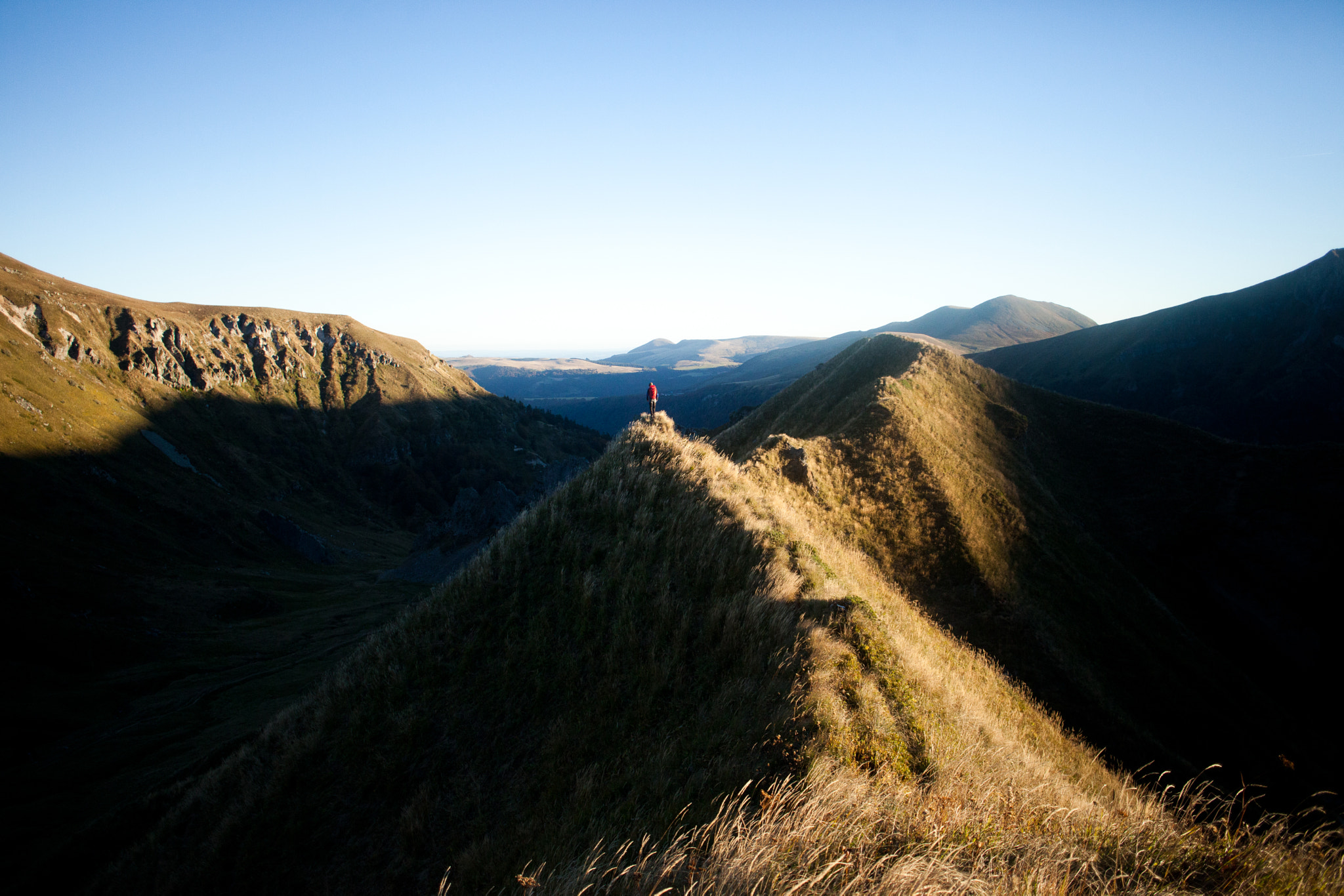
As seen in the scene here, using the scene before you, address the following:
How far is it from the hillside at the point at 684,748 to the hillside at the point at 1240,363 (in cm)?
9093

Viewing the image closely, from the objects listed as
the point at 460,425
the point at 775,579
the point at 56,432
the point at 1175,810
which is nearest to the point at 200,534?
the point at 56,432

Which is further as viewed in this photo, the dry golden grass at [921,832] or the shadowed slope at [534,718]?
the shadowed slope at [534,718]

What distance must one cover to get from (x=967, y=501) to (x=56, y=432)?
10307 centimetres

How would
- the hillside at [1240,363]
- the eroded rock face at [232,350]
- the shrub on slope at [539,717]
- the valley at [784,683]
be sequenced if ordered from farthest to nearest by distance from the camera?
1. the eroded rock face at [232,350]
2. the hillside at [1240,363]
3. the shrub on slope at [539,717]
4. the valley at [784,683]

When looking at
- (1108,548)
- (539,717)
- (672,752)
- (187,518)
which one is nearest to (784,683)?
(672,752)

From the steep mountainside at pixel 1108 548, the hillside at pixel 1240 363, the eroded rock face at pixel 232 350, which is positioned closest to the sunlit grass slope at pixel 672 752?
the steep mountainside at pixel 1108 548

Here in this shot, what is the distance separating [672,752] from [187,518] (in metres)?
92.9

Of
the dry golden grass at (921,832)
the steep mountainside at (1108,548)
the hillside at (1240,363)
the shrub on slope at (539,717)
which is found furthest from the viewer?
the hillside at (1240,363)

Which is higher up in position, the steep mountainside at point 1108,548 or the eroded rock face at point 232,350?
the eroded rock face at point 232,350

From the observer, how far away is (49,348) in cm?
8131

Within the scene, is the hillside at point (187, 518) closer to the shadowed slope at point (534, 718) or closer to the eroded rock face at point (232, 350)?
the eroded rock face at point (232, 350)

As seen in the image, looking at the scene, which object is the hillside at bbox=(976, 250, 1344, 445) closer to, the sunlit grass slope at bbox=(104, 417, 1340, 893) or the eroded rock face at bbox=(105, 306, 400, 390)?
the sunlit grass slope at bbox=(104, 417, 1340, 893)

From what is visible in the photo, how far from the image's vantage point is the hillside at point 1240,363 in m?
74.0

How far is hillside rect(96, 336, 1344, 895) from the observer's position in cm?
421
